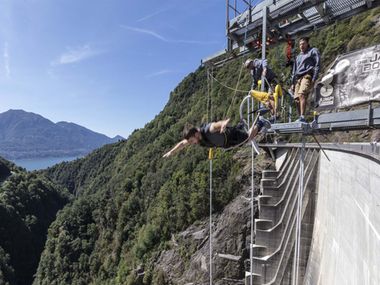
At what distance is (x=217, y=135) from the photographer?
7.07m

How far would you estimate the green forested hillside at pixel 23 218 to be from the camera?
85062mm

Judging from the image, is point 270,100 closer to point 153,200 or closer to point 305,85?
point 305,85

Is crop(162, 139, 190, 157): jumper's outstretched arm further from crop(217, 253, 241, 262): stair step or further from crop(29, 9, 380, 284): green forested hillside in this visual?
crop(29, 9, 380, 284): green forested hillside

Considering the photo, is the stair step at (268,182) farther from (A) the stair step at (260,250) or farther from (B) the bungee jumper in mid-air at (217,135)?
(B) the bungee jumper in mid-air at (217,135)

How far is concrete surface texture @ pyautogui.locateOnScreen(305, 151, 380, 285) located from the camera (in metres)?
5.69

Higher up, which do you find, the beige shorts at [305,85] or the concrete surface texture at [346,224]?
the beige shorts at [305,85]

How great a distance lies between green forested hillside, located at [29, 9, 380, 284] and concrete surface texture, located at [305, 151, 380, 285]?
49.5 ft

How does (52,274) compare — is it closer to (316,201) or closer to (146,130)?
(146,130)

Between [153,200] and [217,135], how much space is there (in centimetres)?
3929

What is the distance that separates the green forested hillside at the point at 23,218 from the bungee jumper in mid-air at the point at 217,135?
76.5 m

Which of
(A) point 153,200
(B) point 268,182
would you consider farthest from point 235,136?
(A) point 153,200

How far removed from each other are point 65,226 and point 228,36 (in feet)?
181

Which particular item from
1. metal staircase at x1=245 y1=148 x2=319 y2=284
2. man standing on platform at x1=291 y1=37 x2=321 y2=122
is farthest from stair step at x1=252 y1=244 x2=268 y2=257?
man standing on platform at x1=291 y1=37 x2=321 y2=122

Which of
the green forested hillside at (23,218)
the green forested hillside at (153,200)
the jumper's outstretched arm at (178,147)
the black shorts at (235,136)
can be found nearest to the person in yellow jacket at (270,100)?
the black shorts at (235,136)
